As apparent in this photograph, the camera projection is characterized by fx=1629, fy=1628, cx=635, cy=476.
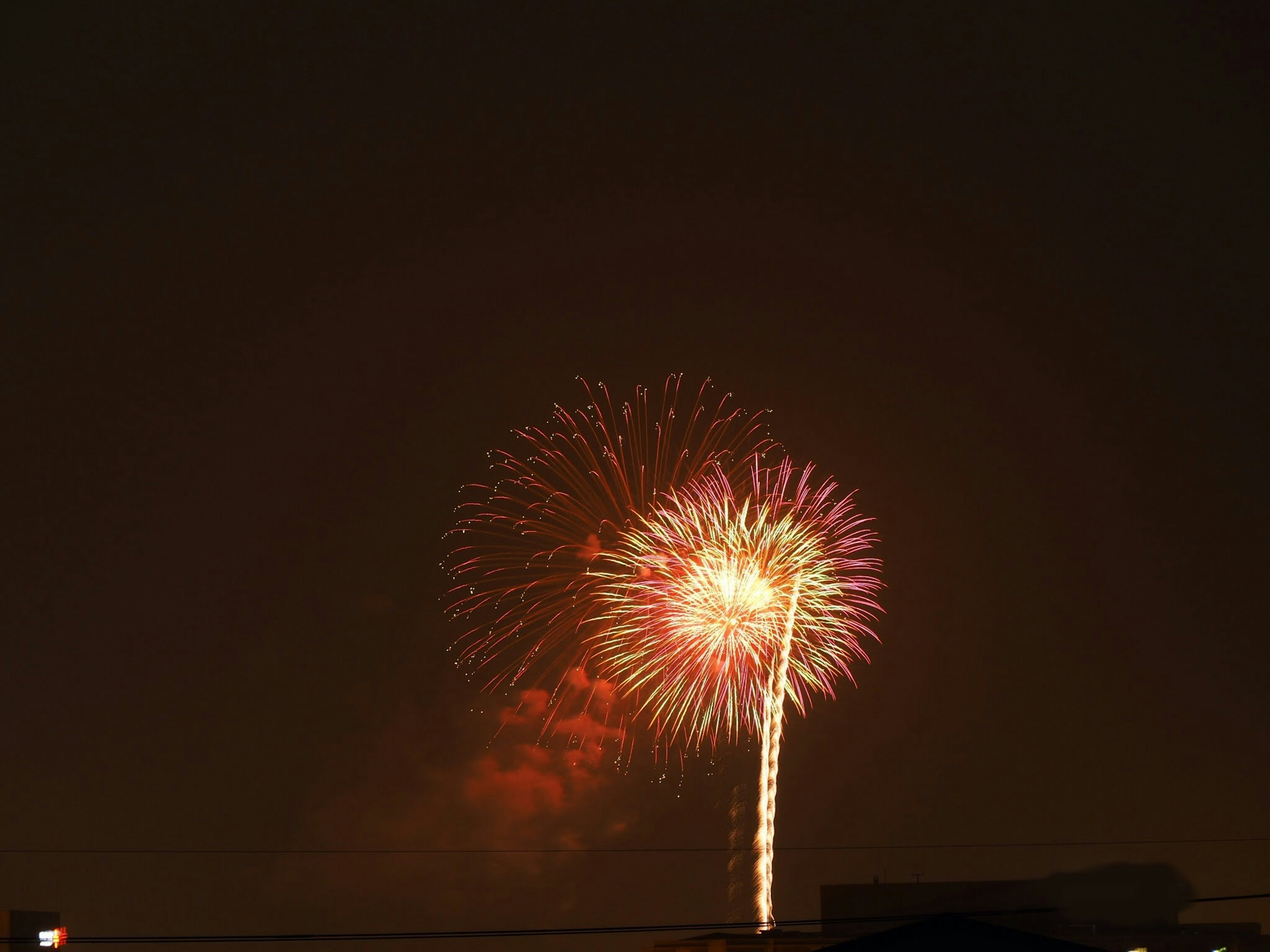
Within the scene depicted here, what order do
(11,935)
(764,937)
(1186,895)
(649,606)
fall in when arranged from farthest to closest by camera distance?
(1186,895)
(11,935)
(764,937)
(649,606)

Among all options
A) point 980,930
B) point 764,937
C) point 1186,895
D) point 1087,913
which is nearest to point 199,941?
point 980,930

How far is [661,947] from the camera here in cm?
6153

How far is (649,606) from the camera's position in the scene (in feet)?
167

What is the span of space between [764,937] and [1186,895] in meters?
25.0

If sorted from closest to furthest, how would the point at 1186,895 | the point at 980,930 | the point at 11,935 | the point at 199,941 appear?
the point at 980,930 → the point at 199,941 → the point at 11,935 → the point at 1186,895

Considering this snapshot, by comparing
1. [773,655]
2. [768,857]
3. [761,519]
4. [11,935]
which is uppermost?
[761,519]

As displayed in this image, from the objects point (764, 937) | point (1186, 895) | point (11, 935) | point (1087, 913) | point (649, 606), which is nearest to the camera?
point (649, 606)

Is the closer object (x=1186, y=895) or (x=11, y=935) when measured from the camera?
(x=11, y=935)

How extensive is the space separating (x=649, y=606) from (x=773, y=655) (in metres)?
4.42

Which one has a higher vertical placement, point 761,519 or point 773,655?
point 761,519

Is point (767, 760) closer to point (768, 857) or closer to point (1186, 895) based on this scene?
point (768, 857)

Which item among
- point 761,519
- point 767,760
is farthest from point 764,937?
point 761,519

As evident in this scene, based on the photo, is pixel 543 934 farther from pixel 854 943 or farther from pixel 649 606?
pixel 649 606

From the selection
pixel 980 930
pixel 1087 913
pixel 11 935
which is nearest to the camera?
pixel 980 930
